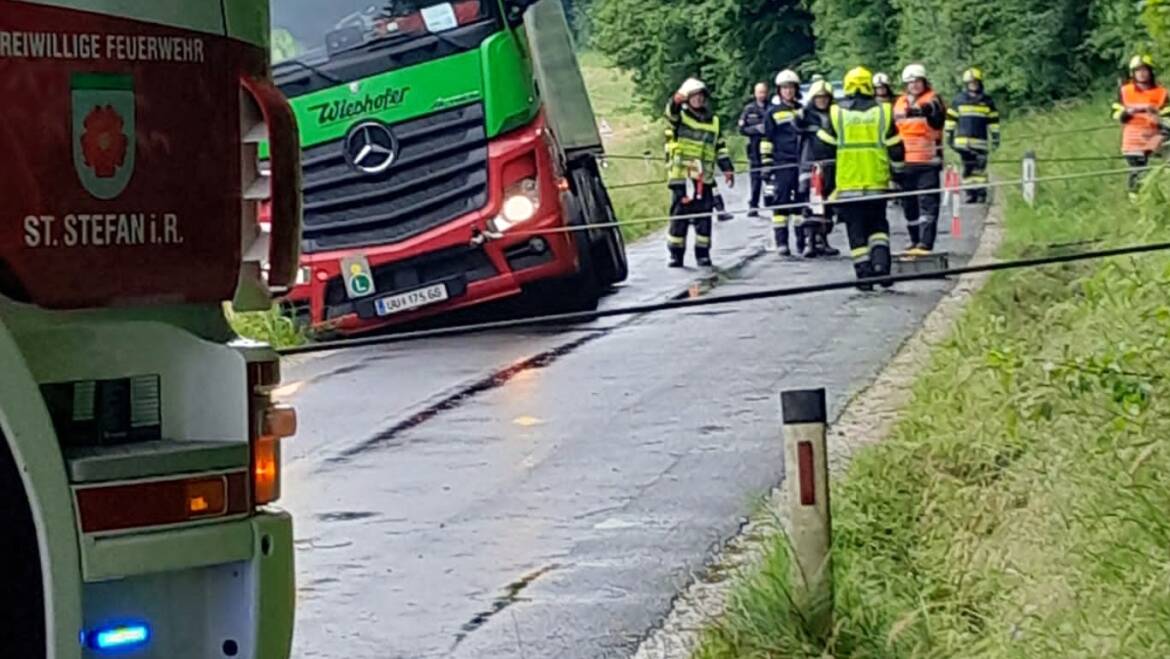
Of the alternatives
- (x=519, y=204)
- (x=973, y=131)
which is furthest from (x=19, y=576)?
(x=973, y=131)

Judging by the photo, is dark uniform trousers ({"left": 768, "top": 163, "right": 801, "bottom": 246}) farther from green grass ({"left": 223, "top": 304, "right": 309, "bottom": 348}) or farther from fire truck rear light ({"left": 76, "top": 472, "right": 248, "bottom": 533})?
fire truck rear light ({"left": 76, "top": 472, "right": 248, "bottom": 533})

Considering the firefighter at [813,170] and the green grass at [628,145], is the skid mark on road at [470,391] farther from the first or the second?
the green grass at [628,145]

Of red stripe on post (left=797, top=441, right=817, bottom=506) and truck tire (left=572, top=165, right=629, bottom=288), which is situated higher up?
truck tire (left=572, top=165, right=629, bottom=288)

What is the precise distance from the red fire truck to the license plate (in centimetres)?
1031

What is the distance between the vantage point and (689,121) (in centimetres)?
2080

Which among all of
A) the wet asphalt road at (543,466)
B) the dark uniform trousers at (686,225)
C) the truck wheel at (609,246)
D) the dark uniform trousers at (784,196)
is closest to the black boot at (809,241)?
the dark uniform trousers at (784,196)

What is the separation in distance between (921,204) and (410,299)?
18.7 ft

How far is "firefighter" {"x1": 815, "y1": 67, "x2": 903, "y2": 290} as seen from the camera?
1650 centimetres

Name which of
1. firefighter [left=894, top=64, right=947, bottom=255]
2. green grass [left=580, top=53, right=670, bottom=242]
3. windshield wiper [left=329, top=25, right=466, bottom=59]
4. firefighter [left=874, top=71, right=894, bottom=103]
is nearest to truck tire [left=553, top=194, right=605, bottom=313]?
windshield wiper [left=329, top=25, right=466, bottom=59]

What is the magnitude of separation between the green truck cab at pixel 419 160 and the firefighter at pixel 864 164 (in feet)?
9.04

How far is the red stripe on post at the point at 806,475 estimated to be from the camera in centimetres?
591

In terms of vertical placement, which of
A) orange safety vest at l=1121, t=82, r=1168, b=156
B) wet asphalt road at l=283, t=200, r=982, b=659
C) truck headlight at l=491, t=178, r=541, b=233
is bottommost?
wet asphalt road at l=283, t=200, r=982, b=659

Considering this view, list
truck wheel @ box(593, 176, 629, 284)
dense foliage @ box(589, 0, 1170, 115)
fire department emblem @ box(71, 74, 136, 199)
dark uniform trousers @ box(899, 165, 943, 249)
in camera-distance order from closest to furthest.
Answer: fire department emblem @ box(71, 74, 136, 199)
truck wheel @ box(593, 176, 629, 284)
dark uniform trousers @ box(899, 165, 943, 249)
dense foliage @ box(589, 0, 1170, 115)

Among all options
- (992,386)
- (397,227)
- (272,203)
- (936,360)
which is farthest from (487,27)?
(272,203)
